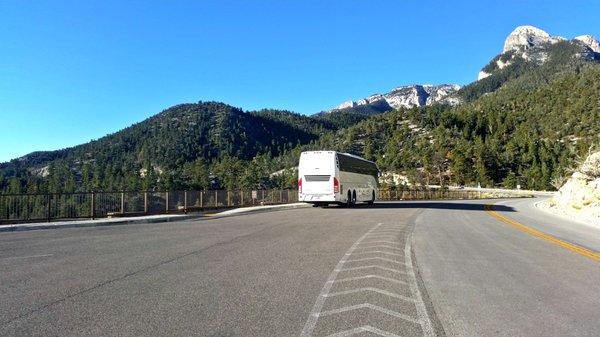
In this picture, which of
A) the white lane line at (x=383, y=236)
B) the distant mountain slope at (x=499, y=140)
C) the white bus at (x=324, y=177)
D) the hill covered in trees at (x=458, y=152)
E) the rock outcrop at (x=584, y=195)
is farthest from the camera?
the hill covered in trees at (x=458, y=152)

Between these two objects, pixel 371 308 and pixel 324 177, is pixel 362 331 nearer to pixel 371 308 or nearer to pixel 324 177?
pixel 371 308

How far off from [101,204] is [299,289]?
20.8 m

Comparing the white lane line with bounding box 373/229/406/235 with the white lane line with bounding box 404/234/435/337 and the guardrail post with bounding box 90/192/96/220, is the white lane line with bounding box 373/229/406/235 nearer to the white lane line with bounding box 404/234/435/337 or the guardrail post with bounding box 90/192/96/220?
the white lane line with bounding box 404/234/435/337

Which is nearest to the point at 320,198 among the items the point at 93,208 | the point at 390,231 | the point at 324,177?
the point at 324,177

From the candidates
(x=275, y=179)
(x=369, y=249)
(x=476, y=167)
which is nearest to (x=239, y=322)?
(x=369, y=249)

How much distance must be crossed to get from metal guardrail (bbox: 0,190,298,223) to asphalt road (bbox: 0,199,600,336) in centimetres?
1034

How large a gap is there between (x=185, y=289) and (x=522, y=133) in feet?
531

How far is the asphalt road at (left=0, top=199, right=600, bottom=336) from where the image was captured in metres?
5.26

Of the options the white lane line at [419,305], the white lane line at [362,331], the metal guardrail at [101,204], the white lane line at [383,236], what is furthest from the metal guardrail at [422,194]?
the white lane line at [362,331]

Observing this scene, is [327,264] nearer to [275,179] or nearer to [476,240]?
[476,240]

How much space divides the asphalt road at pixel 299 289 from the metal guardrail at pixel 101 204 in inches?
407

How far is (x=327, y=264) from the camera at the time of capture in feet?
30.6

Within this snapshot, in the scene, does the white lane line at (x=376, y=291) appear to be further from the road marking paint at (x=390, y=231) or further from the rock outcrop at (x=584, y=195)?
the rock outcrop at (x=584, y=195)

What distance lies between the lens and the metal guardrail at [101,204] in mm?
22047
